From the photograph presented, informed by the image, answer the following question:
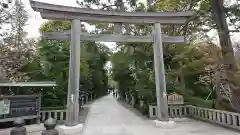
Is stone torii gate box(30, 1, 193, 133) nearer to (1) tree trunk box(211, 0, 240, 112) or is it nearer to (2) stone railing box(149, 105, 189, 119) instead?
(1) tree trunk box(211, 0, 240, 112)

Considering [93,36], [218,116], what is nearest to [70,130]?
[93,36]

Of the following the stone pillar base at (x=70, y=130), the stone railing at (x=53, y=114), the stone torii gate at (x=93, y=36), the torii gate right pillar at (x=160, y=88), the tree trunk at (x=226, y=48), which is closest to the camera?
the stone pillar base at (x=70, y=130)

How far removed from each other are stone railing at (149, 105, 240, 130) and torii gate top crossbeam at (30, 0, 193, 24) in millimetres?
4355

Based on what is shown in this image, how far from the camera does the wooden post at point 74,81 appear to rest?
7418 mm

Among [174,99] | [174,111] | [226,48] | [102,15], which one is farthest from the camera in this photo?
[174,111]

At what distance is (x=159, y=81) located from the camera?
8.43 m

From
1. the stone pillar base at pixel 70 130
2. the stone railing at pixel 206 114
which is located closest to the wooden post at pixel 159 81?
the stone railing at pixel 206 114

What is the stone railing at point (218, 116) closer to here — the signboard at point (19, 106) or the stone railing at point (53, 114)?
the stone railing at point (53, 114)

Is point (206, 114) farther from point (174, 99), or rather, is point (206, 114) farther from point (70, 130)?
point (70, 130)

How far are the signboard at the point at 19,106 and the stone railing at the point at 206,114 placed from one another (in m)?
5.63

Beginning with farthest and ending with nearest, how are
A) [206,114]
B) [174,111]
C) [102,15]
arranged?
[174,111] → [206,114] → [102,15]

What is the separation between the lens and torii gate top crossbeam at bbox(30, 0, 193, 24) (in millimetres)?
7754

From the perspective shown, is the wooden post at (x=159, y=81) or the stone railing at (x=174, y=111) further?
the stone railing at (x=174, y=111)

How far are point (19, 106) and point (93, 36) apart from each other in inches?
160
